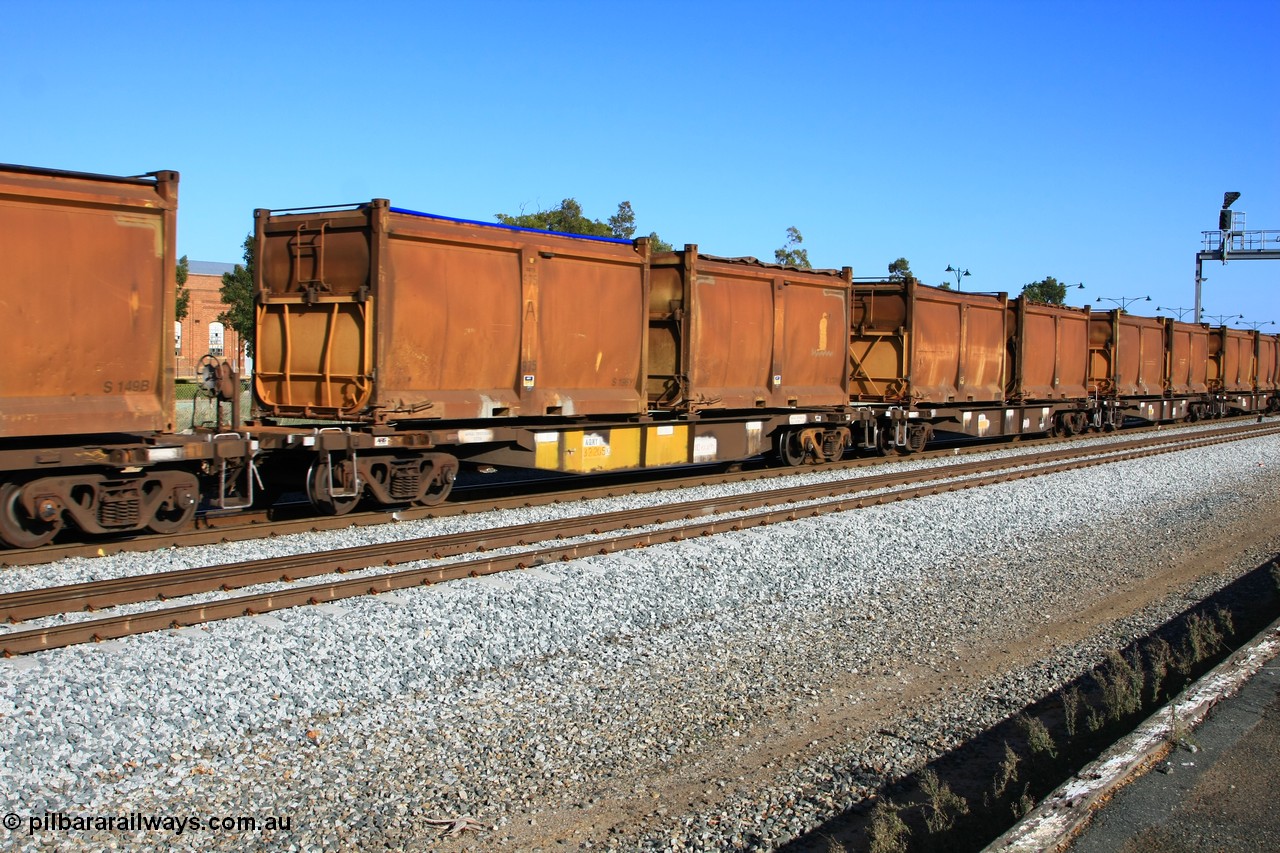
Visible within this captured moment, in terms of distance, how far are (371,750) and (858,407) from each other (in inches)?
611

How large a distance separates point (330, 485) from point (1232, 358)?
39528 millimetres

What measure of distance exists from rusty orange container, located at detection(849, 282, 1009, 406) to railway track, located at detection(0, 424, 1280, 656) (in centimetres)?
518

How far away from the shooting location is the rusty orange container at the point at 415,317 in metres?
12.0

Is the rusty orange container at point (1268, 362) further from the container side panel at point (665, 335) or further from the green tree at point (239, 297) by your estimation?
the green tree at point (239, 297)

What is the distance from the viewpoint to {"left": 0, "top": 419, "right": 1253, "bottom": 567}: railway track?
964cm

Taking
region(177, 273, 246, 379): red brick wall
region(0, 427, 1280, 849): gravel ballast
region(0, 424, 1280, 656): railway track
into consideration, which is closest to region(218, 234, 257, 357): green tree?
region(177, 273, 246, 379): red brick wall

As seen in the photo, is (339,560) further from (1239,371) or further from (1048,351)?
(1239,371)

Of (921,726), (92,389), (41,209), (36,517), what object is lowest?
(921,726)

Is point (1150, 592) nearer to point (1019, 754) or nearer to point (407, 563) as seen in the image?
point (1019, 754)

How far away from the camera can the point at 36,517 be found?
9.43 m

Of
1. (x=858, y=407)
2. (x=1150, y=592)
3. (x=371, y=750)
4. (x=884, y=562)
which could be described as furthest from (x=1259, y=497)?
(x=371, y=750)

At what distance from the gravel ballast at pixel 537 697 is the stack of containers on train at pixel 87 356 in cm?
93

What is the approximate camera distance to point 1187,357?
36594mm

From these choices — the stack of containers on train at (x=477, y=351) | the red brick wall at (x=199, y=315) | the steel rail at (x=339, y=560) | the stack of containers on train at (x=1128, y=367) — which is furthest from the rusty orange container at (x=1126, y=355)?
the red brick wall at (x=199, y=315)
